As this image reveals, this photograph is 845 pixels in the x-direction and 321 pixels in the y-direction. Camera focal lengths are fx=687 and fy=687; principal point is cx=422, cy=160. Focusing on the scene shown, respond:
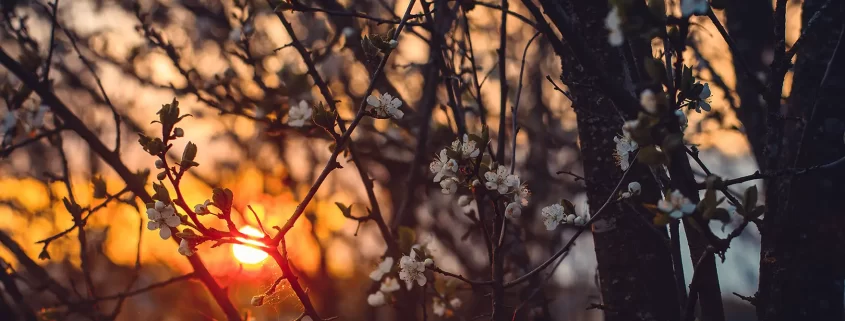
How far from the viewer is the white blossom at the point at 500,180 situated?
57.8 inches

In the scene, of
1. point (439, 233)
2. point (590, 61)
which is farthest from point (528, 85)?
point (590, 61)

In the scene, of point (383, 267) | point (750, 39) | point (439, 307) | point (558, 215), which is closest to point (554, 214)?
point (558, 215)

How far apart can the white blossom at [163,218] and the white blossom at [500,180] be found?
25.0 inches

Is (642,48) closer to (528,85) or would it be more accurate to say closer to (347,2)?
(347,2)

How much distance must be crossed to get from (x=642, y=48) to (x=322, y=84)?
909 mm

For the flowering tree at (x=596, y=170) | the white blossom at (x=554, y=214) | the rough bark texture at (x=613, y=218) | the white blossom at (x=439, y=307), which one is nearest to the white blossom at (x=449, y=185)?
the flowering tree at (x=596, y=170)

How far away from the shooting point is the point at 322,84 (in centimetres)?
204

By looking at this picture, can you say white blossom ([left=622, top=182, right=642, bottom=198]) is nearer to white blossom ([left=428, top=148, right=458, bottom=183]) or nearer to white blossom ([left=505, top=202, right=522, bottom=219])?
white blossom ([left=505, top=202, right=522, bottom=219])

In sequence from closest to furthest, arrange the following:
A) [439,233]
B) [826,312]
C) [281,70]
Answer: [826,312] < [281,70] < [439,233]

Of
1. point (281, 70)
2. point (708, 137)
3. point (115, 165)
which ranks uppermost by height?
point (708, 137)

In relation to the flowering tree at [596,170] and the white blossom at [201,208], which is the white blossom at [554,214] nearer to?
the flowering tree at [596,170]

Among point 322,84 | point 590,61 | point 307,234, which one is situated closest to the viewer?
point 590,61

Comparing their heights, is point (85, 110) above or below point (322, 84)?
above

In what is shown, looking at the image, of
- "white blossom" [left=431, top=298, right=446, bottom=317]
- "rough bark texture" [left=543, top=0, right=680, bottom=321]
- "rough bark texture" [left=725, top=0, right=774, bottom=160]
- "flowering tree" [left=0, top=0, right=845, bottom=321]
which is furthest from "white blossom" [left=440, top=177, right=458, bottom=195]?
"rough bark texture" [left=725, top=0, right=774, bottom=160]
